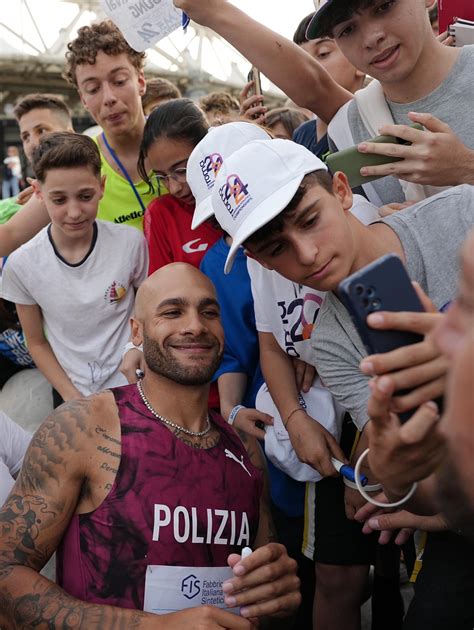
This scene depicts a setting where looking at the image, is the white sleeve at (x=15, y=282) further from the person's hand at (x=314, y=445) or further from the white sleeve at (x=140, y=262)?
the person's hand at (x=314, y=445)

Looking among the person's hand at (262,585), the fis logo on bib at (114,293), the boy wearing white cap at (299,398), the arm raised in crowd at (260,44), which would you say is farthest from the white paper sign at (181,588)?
the arm raised in crowd at (260,44)

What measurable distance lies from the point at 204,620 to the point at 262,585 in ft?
0.66

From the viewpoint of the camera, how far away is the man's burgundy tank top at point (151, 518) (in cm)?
232

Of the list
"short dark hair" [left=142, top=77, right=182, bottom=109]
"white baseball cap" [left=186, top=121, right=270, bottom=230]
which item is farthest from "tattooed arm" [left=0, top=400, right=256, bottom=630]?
"short dark hair" [left=142, top=77, right=182, bottom=109]

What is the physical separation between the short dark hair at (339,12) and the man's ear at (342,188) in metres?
0.58

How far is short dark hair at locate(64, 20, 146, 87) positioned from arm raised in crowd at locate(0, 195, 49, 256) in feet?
2.44

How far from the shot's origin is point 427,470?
1716 mm

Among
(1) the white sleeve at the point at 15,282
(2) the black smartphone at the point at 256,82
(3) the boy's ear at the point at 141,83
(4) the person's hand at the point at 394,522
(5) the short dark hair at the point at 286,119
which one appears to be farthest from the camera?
(5) the short dark hair at the point at 286,119

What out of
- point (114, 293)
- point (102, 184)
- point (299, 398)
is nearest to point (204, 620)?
point (299, 398)

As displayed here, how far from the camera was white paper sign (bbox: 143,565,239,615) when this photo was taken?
232 centimetres

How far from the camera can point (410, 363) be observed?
4.82 feet

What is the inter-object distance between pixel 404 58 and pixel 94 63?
72.4 inches

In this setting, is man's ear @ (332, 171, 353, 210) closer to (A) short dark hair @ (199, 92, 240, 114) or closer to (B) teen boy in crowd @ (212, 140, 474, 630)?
(B) teen boy in crowd @ (212, 140, 474, 630)

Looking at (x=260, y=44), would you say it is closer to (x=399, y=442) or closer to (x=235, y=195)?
(x=235, y=195)
